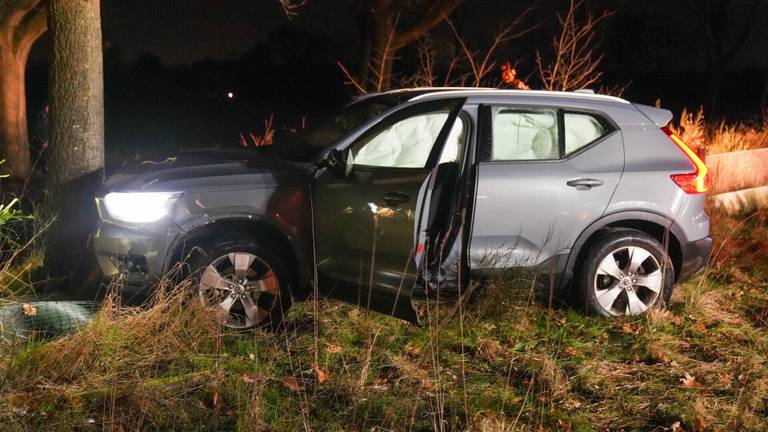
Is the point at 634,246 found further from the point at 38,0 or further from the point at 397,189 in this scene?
the point at 38,0

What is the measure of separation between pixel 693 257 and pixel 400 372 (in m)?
2.66

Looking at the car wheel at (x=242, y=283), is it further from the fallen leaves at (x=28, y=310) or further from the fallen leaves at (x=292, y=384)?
the fallen leaves at (x=28, y=310)

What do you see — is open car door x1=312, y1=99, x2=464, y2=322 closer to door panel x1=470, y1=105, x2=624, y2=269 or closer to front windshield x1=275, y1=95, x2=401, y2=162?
front windshield x1=275, y1=95, x2=401, y2=162

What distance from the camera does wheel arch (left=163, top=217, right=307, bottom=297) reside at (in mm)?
5426

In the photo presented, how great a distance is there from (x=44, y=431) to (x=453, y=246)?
2871 millimetres

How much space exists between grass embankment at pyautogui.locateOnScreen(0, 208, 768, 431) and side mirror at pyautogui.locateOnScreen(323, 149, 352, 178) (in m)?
1.06

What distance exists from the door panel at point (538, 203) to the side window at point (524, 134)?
0.09 metres

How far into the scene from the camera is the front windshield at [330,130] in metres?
5.96

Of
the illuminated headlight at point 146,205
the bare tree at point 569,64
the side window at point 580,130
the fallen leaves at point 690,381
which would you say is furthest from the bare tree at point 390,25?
the fallen leaves at point 690,381

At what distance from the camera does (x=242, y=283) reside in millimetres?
5551

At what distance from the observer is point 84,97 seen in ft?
23.4

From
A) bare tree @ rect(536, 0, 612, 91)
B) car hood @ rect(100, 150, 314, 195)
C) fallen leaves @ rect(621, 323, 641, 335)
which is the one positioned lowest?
fallen leaves @ rect(621, 323, 641, 335)

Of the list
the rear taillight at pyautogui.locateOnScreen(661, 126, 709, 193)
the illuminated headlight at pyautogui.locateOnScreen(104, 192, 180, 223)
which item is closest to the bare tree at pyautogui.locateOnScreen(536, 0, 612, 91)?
the rear taillight at pyautogui.locateOnScreen(661, 126, 709, 193)

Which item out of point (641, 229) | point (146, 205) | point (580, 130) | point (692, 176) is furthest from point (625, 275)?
point (146, 205)
